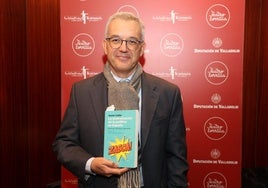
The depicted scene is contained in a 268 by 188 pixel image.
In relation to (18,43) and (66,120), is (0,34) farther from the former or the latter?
(66,120)

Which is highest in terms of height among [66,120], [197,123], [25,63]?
[25,63]

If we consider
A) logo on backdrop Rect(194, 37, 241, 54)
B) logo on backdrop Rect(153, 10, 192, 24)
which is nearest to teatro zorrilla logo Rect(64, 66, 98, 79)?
logo on backdrop Rect(153, 10, 192, 24)

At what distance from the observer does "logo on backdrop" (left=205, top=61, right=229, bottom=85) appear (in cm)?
304

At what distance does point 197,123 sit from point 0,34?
6.88ft

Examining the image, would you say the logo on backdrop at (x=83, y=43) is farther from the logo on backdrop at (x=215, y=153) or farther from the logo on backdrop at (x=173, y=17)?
the logo on backdrop at (x=215, y=153)

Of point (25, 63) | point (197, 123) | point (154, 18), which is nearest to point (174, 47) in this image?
point (154, 18)

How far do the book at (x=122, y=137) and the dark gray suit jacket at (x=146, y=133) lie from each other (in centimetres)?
14

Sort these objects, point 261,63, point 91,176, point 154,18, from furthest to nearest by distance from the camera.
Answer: point 261,63
point 154,18
point 91,176

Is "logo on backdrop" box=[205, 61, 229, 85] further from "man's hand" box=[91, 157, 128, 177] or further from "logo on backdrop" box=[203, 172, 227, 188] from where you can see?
"man's hand" box=[91, 157, 128, 177]

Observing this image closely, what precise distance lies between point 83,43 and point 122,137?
65.7 inches

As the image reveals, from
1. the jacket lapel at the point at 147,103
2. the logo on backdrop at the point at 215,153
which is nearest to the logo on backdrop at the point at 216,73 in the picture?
the logo on backdrop at the point at 215,153

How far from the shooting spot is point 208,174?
3.11m

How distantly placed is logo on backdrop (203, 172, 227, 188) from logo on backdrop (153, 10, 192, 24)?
1.53 meters

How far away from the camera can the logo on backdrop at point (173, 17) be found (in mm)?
3031
